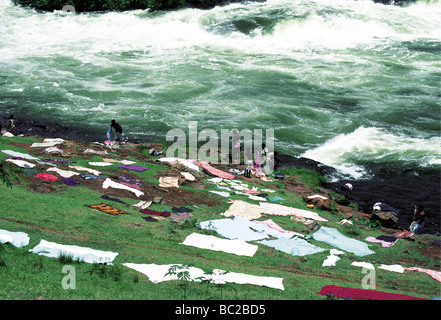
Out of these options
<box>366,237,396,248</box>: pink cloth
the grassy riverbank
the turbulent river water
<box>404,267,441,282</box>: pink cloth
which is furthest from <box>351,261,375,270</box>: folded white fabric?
the turbulent river water

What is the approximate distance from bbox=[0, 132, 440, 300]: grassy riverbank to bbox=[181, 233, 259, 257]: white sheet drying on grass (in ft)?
0.77

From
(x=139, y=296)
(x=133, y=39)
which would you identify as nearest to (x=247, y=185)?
(x=139, y=296)

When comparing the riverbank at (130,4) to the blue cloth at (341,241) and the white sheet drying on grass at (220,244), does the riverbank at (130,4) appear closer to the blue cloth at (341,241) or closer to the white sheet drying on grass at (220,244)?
the blue cloth at (341,241)

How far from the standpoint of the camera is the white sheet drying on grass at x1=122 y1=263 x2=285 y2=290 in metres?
8.36

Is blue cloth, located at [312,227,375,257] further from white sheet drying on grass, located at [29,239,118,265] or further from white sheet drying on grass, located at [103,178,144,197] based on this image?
white sheet drying on grass, located at [29,239,118,265]

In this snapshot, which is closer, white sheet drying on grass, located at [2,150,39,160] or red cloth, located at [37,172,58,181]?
red cloth, located at [37,172,58,181]

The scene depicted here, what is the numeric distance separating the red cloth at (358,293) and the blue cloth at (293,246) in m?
2.51

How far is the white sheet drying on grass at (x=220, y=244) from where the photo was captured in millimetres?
10703

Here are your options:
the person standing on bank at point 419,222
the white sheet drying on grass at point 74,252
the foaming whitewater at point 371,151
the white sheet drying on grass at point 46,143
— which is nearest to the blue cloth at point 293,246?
the white sheet drying on grass at point 74,252

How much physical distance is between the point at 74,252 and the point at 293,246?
19.0 feet

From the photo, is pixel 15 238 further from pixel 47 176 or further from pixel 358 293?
pixel 358 293

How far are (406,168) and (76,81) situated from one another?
24.3 meters

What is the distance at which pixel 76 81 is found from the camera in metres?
33.4
